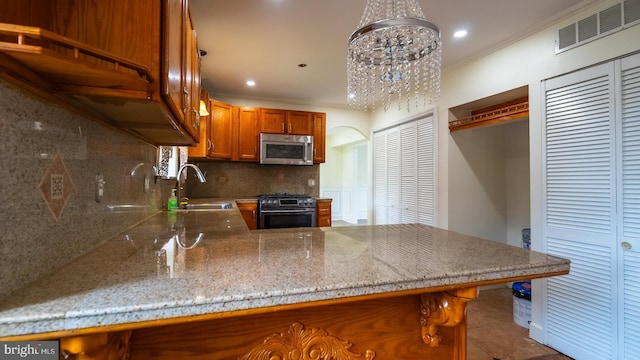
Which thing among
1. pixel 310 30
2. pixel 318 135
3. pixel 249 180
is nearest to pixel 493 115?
pixel 310 30

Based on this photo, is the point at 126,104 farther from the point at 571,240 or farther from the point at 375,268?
the point at 571,240

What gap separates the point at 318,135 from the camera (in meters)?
4.39

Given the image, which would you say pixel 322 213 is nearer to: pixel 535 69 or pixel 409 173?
pixel 409 173

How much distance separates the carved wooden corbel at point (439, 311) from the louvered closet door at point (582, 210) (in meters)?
1.74

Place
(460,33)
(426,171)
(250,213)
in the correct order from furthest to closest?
(250,213) < (426,171) < (460,33)

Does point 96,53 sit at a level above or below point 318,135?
below

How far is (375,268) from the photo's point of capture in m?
0.77

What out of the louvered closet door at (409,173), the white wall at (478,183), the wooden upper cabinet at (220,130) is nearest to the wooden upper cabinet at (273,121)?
the wooden upper cabinet at (220,130)

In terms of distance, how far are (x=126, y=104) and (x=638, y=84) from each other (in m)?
2.78

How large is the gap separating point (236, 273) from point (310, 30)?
2.27 m

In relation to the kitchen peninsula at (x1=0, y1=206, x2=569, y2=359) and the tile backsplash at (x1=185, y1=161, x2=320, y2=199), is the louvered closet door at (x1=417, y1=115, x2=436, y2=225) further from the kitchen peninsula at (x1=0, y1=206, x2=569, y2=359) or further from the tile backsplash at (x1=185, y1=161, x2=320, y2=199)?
the kitchen peninsula at (x1=0, y1=206, x2=569, y2=359)

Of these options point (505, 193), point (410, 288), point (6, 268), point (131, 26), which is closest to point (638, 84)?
point (505, 193)

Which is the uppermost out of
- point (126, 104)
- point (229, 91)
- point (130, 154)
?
point (229, 91)

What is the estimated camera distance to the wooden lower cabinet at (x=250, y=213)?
3.68 metres
